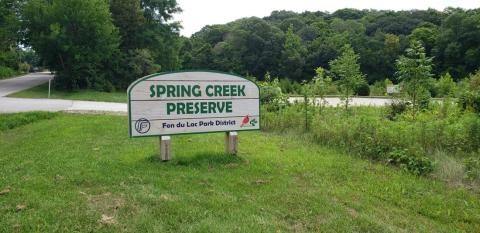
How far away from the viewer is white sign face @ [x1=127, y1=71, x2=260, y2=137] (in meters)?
5.26

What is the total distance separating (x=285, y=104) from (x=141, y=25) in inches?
912

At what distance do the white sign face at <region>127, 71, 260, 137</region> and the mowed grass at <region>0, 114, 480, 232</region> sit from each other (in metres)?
0.48

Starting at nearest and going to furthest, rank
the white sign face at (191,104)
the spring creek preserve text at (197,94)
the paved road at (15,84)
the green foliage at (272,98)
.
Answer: the white sign face at (191,104)
the spring creek preserve text at (197,94)
the green foliage at (272,98)
the paved road at (15,84)

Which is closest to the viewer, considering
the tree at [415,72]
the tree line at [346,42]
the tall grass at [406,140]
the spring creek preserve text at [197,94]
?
the spring creek preserve text at [197,94]

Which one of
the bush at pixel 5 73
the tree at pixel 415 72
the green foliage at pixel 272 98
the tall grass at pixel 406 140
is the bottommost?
the tall grass at pixel 406 140

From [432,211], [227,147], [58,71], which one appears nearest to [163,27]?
[58,71]

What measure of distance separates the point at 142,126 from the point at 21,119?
6.93 m

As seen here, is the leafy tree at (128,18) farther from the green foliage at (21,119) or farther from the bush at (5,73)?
the green foliage at (21,119)

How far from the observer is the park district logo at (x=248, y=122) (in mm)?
6027

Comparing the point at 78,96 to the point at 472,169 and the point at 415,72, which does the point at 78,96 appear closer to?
the point at 415,72

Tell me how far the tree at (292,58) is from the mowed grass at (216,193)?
45671 millimetres

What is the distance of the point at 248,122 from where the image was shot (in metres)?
6.06

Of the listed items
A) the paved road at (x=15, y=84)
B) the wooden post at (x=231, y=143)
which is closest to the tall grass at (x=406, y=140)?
the wooden post at (x=231, y=143)

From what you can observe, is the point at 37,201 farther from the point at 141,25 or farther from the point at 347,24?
the point at 347,24
